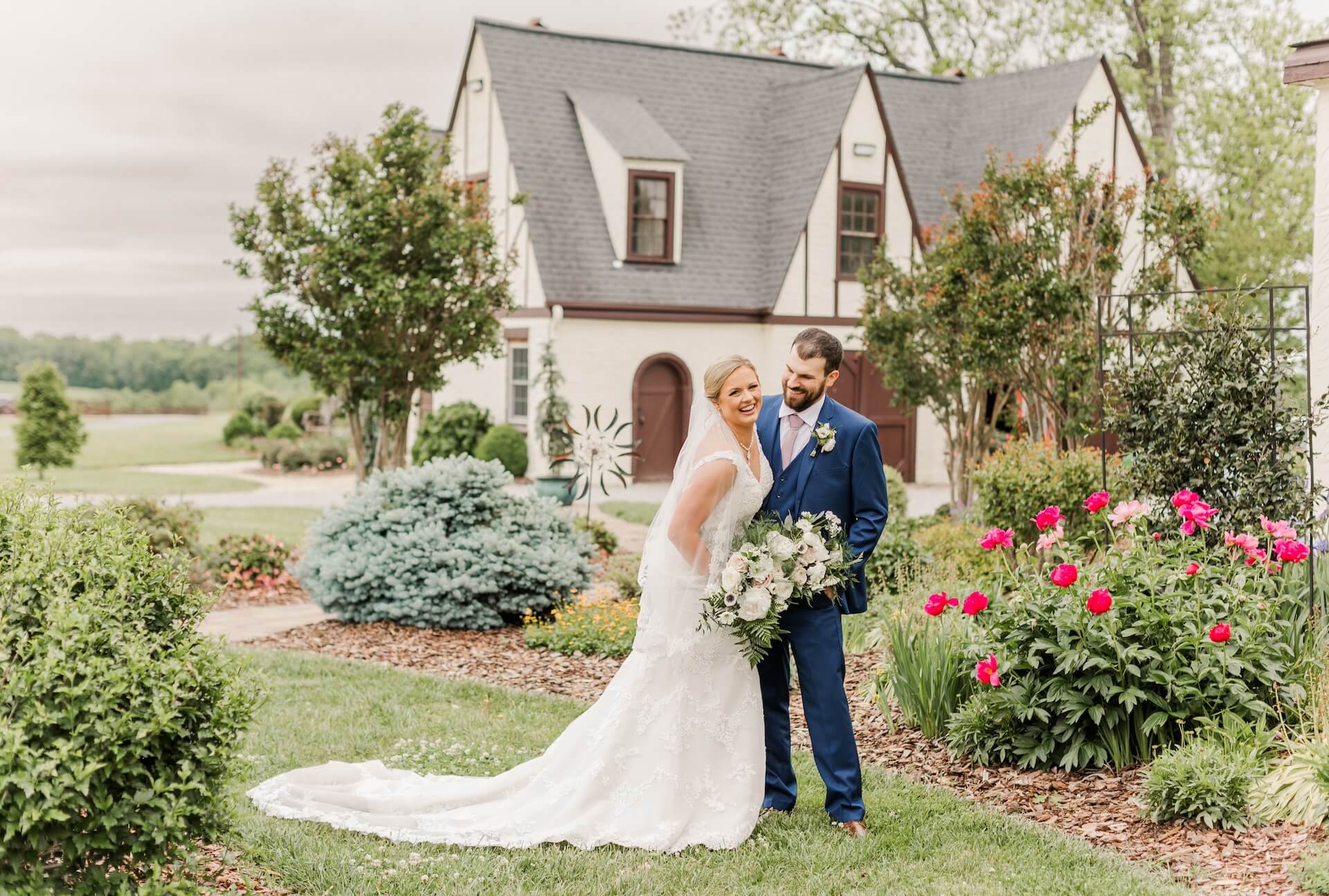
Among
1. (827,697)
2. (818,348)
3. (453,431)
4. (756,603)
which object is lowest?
(827,697)

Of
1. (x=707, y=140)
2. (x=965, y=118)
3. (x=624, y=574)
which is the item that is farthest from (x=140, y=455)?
(x=624, y=574)

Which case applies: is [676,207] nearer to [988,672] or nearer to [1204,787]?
[988,672]

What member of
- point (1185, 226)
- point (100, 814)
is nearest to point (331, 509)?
point (100, 814)

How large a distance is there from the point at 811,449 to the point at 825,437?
0.12 metres

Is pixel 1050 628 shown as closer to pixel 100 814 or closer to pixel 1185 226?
pixel 100 814

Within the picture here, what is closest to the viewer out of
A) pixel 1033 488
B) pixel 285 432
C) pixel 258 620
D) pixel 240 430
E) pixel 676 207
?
pixel 258 620

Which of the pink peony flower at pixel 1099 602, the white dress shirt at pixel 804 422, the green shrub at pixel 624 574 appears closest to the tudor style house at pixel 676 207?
the green shrub at pixel 624 574

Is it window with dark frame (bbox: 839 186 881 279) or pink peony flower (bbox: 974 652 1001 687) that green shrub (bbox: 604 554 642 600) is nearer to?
pink peony flower (bbox: 974 652 1001 687)

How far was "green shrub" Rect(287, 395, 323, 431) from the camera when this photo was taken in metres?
36.1

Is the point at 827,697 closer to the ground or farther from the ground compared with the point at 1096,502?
closer to the ground

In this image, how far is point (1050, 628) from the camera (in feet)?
19.7

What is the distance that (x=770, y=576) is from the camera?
508 centimetres

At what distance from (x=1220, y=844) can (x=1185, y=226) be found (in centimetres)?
1100

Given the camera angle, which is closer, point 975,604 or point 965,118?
point 975,604
